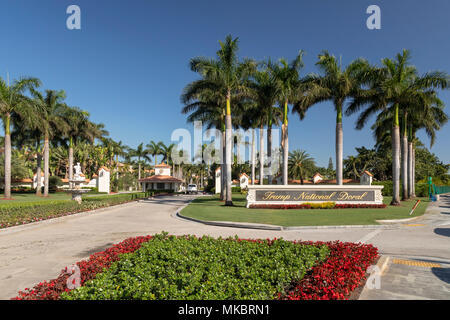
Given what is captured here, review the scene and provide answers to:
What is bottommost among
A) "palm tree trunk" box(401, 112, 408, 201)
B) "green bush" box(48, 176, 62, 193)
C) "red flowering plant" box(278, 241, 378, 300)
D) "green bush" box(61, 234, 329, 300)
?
"green bush" box(48, 176, 62, 193)

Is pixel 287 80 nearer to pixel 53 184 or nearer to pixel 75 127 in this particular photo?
pixel 75 127

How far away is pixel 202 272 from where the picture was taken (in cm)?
495

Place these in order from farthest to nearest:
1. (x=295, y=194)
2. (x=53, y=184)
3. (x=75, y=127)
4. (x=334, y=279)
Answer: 1. (x=53, y=184)
2. (x=75, y=127)
3. (x=295, y=194)
4. (x=334, y=279)

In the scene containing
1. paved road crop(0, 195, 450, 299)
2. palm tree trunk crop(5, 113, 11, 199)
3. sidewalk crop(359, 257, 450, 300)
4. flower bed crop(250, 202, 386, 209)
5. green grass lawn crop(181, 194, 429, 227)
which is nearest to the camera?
sidewalk crop(359, 257, 450, 300)

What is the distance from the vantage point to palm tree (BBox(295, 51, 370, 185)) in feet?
77.9

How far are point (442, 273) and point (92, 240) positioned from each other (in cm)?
1044

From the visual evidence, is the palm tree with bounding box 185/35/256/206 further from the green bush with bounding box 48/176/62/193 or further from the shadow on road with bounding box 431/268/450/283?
the green bush with bounding box 48/176/62/193

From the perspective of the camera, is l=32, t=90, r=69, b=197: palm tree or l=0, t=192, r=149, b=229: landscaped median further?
l=32, t=90, r=69, b=197: palm tree

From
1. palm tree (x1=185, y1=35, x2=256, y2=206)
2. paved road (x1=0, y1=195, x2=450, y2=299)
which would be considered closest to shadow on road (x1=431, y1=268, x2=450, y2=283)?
paved road (x1=0, y1=195, x2=450, y2=299)

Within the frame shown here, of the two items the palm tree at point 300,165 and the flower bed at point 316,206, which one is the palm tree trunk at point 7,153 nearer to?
the flower bed at point 316,206

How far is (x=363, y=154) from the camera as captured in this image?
215 feet

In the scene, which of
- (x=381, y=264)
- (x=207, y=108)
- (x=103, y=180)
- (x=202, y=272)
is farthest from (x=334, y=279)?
(x=103, y=180)

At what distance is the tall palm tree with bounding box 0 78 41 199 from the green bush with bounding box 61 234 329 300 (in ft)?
97.2
